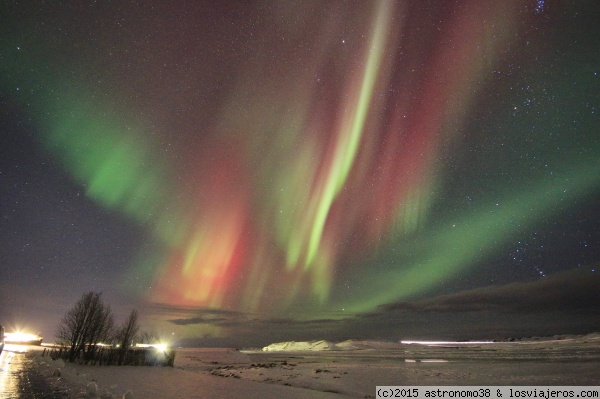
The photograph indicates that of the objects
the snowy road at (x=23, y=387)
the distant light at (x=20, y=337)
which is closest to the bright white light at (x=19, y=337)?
the distant light at (x=20, y=337)

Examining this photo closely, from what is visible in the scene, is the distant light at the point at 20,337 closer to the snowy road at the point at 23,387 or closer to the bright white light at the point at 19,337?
the bright white light at the point at 19,337

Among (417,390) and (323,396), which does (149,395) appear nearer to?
(323,396)

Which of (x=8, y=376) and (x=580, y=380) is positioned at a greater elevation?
(x=580, y=380)

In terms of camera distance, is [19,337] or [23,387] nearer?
[23,387]

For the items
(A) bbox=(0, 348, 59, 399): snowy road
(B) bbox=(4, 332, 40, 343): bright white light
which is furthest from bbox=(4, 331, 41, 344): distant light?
(A) bbox=(0, 348, 59, 399): snowy road

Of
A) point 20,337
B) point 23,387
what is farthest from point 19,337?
point 23,387

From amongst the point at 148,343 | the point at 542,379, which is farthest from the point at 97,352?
the point at 542,379

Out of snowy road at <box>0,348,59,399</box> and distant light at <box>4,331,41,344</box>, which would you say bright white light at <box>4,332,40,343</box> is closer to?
distant light at <box>4,331,41,344</box>

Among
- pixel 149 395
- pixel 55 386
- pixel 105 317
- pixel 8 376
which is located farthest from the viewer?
pixel 105 317

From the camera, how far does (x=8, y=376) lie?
826 inches

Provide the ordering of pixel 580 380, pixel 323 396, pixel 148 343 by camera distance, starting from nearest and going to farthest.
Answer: pixel 323 396, pixel 580 380, pixel 148 343

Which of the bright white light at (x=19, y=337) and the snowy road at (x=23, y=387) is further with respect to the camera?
the bright white light at (x=19, y=337)

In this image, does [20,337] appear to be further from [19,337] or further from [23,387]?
[23,387]

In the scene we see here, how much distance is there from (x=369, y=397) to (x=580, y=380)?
20280mm
